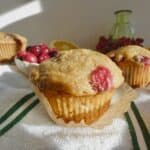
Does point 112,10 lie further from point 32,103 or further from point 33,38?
point 32,103

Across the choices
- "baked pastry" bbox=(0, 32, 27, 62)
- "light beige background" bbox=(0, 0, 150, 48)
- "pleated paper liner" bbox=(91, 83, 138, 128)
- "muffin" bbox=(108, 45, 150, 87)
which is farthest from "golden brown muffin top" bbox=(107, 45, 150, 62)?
"light beige background" bbox=(0, 0, 150, 48)

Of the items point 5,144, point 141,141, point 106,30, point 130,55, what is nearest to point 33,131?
point 5,144

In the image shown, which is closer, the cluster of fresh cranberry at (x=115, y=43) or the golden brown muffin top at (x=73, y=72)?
the golden brown muffin top at (x=73, y=72)

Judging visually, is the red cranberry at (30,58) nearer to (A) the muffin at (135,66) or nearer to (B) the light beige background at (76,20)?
(A) the muffin at (135,66)

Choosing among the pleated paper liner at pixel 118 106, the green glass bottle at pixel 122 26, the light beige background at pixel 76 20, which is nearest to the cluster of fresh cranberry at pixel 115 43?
the green glass bottle at pixel 122 26

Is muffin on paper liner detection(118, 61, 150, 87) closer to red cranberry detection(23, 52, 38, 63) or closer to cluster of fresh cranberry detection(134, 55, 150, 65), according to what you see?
cluster of fresh cranberry detection(134, 55, 150, 65)

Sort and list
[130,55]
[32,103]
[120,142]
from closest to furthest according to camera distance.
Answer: [120,142]
[32,103]
[130,55]
